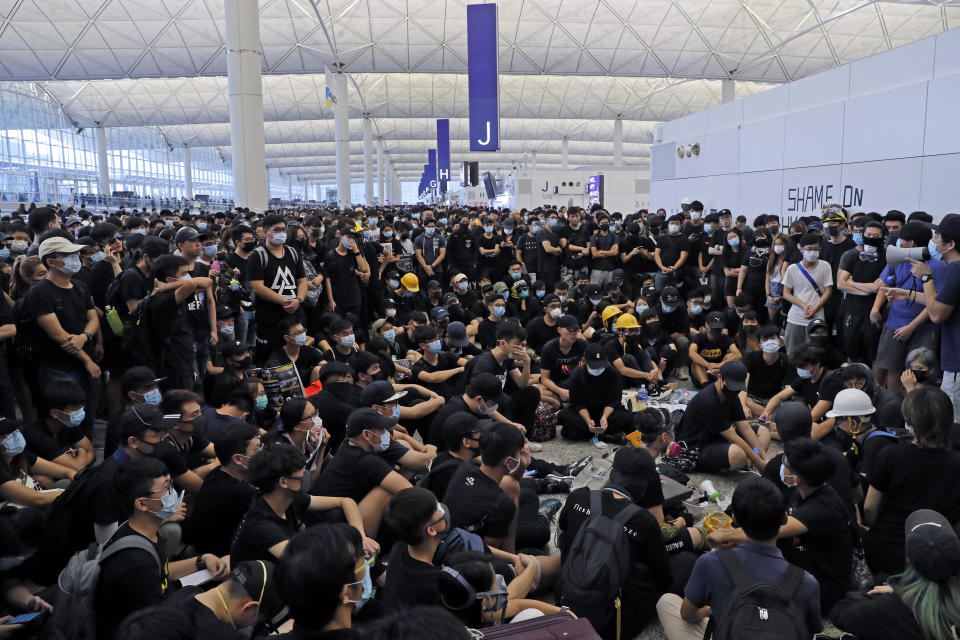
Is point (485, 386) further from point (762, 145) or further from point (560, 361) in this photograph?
point (762, 145)

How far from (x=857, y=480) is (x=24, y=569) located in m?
4.80

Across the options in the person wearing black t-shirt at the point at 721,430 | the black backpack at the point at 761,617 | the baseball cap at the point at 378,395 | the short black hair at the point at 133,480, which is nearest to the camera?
the black backpack at the point at 761,617

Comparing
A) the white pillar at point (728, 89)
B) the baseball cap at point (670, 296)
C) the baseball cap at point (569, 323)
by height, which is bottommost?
the baseball cap at point (569, 323)

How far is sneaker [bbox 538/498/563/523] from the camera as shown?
508 centimetres

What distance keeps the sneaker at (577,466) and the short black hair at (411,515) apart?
A: 3.08 metres

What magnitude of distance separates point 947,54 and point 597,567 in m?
10.3

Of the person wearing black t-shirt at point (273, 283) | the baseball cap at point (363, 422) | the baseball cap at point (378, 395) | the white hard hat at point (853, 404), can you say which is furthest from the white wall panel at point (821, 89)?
the baseball cap at point (363, 422)

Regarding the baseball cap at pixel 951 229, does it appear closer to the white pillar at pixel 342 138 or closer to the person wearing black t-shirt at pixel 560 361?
the person wearing black t-shirt at pixel 560 361

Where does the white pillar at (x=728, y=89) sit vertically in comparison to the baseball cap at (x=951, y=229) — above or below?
above

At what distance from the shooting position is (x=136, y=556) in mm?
2865

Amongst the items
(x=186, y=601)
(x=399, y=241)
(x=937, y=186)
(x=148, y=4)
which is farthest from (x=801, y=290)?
(x=148, y=4)

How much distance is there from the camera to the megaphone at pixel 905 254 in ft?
19.8

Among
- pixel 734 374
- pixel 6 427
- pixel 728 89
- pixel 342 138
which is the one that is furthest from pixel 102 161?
pixel 734 374

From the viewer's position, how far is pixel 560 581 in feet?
11.3
